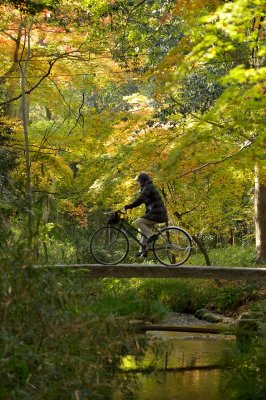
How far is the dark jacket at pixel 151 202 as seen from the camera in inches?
430

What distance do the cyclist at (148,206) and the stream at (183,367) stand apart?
6.14 ft

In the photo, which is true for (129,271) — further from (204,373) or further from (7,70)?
(7,70)

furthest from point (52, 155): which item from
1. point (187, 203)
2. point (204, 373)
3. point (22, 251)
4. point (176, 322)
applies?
point (22, 251)

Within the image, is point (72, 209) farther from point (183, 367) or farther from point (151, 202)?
point (183, 367)

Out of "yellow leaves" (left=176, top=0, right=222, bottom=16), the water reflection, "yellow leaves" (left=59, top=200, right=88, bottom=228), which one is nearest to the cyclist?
the water reflection

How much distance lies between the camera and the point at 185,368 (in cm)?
999

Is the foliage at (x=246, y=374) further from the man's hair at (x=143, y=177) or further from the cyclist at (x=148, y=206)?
the man's hair at (x=143, y=177)

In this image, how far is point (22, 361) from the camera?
5125 mm

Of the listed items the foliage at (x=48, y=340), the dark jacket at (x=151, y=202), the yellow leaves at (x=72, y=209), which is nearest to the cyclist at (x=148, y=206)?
the dark jacket at (x=151, y=202)

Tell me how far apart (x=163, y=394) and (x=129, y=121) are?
8.89 metres

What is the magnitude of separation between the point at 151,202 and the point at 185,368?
281cm

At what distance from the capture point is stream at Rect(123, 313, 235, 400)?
8.20 metres

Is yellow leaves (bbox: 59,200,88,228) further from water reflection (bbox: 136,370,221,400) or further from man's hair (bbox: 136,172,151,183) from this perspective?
water reflection (bbox: 136,370,221,400)

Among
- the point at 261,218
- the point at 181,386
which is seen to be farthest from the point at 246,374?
the point at 261,218
